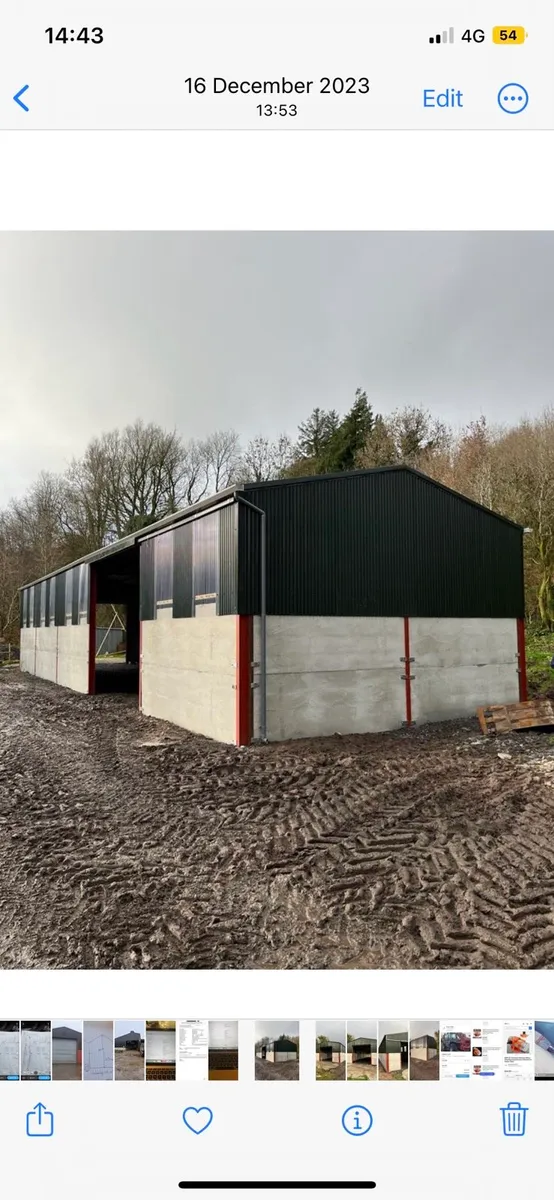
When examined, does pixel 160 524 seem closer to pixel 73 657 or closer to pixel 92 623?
pixel 92 623

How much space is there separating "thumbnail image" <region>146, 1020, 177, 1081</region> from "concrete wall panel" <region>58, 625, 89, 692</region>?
16.4 meters

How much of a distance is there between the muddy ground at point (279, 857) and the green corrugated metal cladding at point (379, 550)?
289cm

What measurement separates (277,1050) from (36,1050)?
671 mm

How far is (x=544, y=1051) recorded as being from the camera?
5.02ft

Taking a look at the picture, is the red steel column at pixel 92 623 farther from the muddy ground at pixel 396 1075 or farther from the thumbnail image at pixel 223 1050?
the muddy ground at pixel 396 1075

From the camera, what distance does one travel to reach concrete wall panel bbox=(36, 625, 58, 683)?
21.0 m

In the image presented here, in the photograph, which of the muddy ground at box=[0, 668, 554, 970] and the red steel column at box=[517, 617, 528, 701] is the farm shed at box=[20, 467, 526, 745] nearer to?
the red steel column at box=[517, 617, 528, 701]

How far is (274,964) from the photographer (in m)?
3.27

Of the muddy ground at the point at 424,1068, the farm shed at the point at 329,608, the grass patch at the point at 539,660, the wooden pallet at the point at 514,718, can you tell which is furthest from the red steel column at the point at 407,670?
the muddy ground at the point at 424,1068

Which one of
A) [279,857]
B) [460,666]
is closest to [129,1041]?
[279,857]

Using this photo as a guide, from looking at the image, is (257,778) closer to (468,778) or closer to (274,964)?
(468,778)

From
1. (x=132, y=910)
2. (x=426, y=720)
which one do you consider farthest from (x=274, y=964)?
(x=426, y=720)
